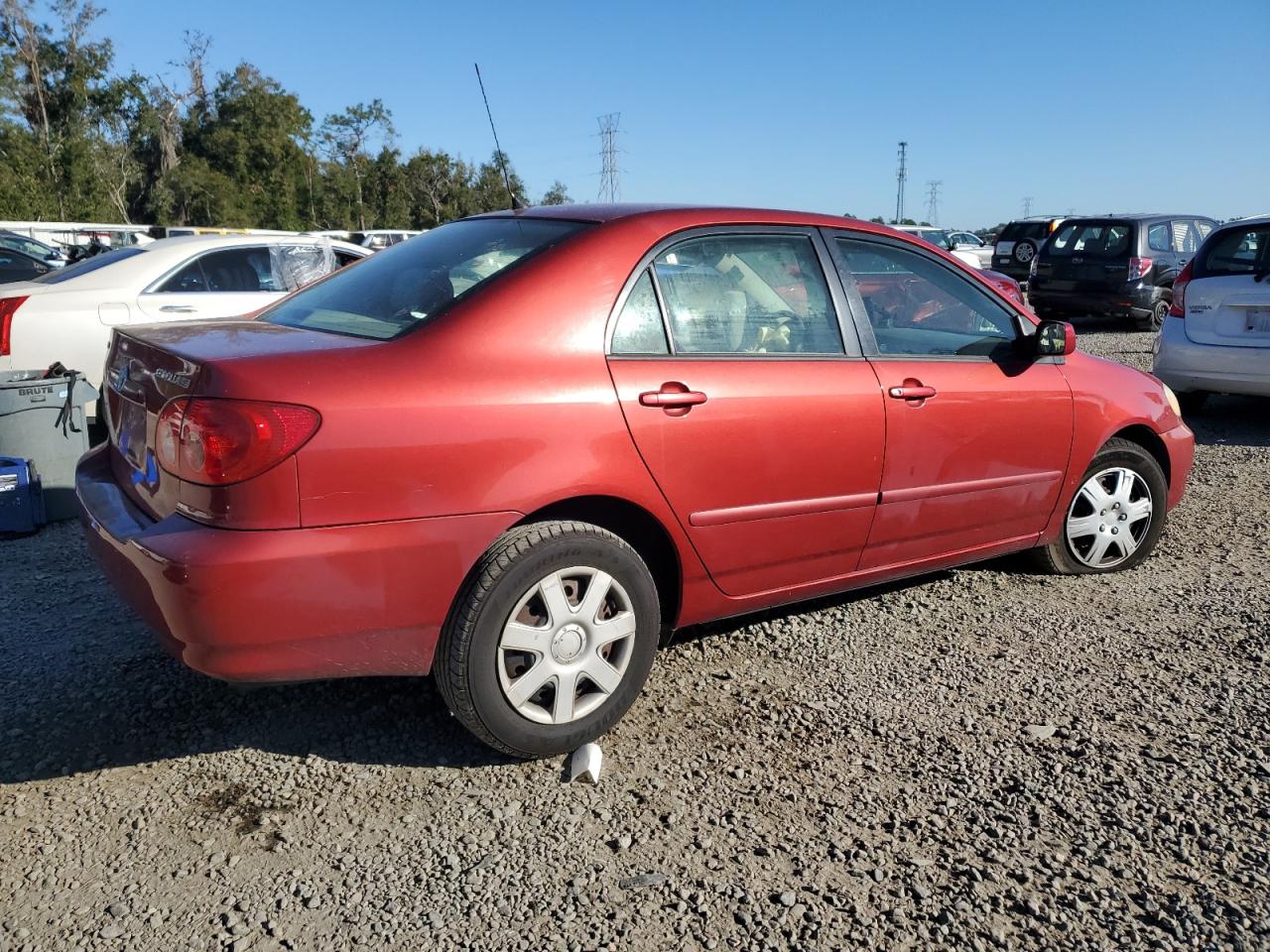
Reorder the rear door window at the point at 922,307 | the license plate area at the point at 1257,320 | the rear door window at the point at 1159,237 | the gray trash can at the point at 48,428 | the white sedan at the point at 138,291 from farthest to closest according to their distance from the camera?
the rear door window at the point at 1159,237 < the license plate area at the point at 1257,320 < the white sedan at the point at 138,291 < the gray trash can at the point at 48,428 < the rear door window at the point at 922,307


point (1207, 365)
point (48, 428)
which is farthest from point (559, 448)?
point (1207, 365)

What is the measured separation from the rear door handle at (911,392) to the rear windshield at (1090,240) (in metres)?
12.3

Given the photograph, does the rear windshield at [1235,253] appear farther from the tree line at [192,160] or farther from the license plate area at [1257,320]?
the tree line at [192,160]

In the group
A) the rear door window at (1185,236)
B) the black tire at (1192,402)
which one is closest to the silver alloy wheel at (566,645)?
the black tire at (1192,402)

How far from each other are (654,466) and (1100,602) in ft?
7.76

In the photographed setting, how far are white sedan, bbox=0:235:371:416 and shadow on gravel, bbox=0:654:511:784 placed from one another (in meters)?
Result: 3.39

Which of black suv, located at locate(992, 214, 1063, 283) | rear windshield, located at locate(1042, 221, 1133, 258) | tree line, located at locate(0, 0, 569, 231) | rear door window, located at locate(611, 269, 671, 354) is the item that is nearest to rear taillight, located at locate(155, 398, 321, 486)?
rear door window, located at locate(611, 269, 671, 354)

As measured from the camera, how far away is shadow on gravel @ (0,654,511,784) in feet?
9.98

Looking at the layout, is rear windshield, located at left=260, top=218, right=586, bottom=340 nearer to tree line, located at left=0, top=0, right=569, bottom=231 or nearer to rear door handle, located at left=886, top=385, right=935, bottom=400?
rear door handle, located at left=886, top=385, right=935, bottom=400

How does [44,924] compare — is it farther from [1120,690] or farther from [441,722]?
[1120,690]

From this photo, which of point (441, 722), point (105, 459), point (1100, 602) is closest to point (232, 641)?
point (441, 722)

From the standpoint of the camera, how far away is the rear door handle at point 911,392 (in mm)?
3615

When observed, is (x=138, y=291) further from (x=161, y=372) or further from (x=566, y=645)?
(x=566, y=645)

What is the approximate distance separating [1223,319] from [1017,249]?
13.1 meters
